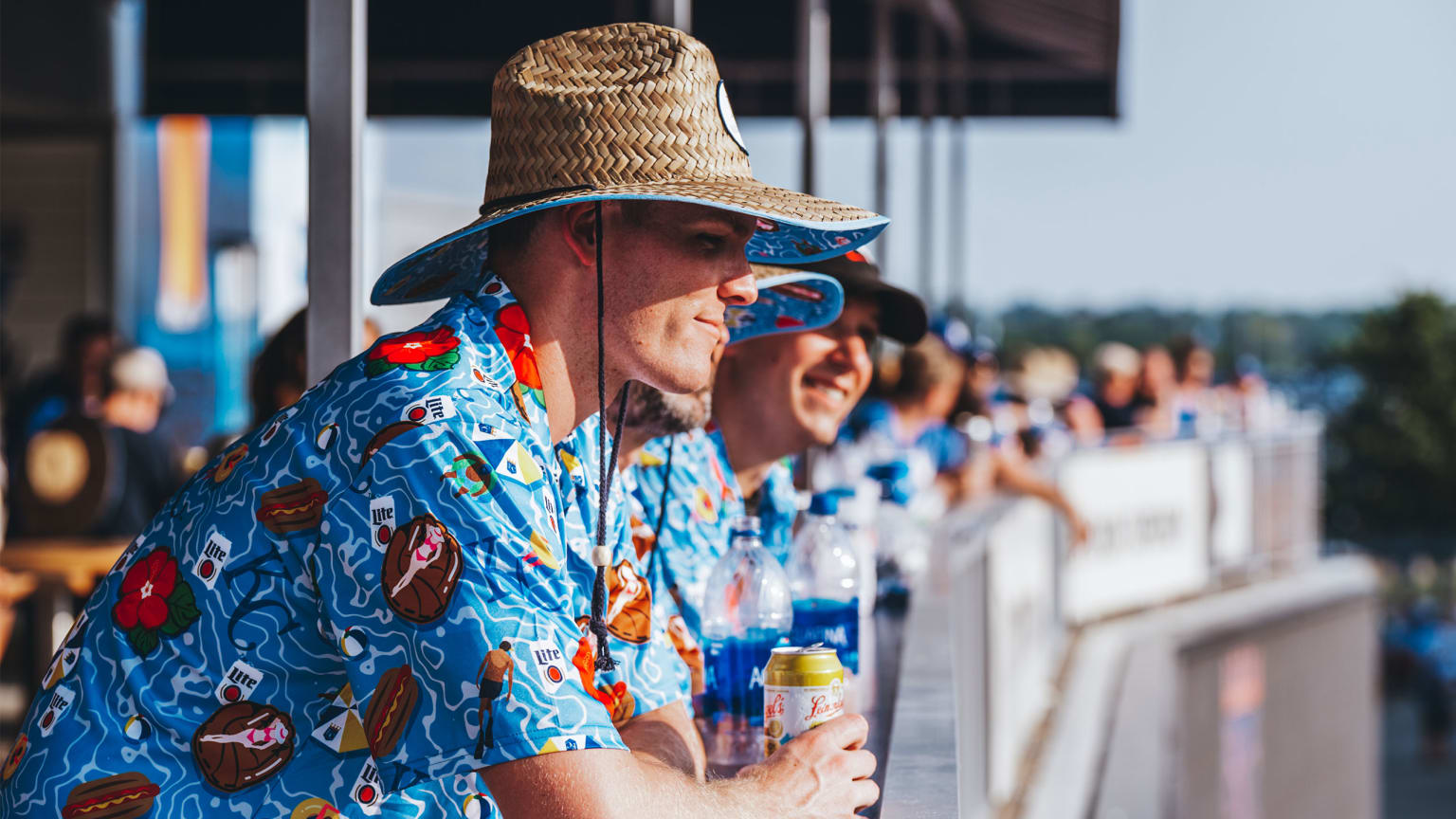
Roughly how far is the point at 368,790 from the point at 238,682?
0.54 ft

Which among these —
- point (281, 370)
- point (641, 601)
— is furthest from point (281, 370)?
point (641, 601)

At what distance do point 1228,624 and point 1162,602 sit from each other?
102 cm

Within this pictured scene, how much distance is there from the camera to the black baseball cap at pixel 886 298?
10.3 feet

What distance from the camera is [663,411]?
2.37 m

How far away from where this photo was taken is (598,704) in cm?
143

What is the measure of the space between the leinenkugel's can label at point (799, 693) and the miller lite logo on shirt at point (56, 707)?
0.87 metres

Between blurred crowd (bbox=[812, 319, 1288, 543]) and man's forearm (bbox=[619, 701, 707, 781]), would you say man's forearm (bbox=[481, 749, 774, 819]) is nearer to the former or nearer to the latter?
man's forearm (bbox=[619, 701, 707, 781])

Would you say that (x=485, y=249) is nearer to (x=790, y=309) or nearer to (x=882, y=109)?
(x=790, y=309)

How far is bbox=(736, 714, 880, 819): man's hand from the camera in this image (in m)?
1.71

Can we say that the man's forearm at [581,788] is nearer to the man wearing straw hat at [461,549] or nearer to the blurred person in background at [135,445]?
the man wearing straw hat at [461,549]

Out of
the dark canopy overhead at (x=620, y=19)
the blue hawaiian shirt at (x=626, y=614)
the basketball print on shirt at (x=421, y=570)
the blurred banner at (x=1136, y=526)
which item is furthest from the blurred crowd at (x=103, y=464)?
the blurred banner at (x=1136, y=526)

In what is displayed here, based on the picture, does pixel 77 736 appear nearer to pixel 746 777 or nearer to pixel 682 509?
pixel 746 777

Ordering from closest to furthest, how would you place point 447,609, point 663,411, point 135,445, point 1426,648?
point 447,609
point 663,411
point 135,445
point 1426,648

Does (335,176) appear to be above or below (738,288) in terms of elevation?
above
